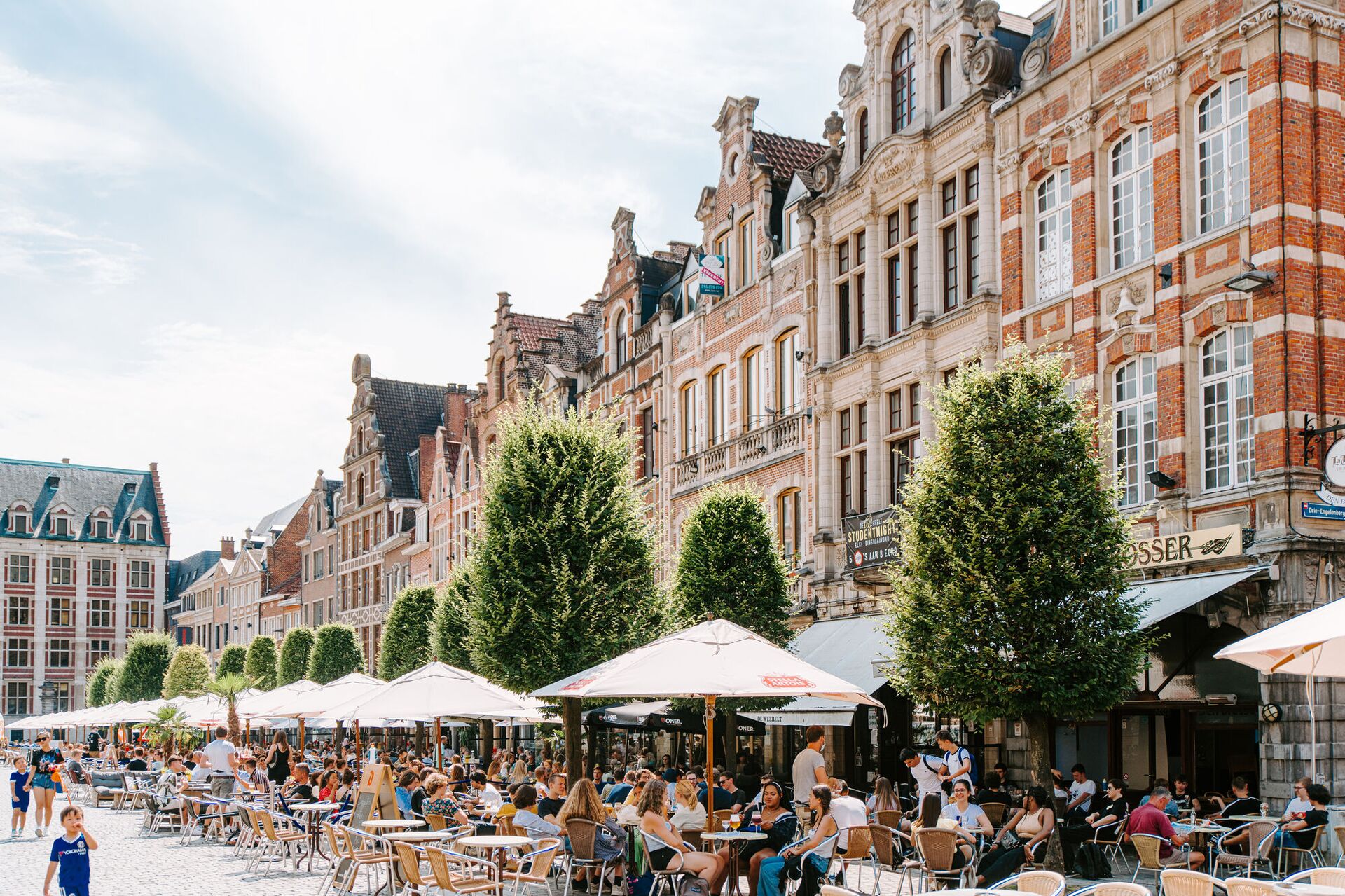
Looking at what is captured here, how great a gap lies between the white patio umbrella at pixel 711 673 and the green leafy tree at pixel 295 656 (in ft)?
142

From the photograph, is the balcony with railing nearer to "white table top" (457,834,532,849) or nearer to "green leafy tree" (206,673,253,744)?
"green leafy tree" (206,673,253,744)

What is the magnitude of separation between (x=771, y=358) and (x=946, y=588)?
513 inches

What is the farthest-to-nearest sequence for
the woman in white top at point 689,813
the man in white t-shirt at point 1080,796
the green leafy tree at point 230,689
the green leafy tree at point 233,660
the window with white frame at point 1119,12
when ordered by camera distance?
the green leafy tree at point 233,660
the green leafy tree at point 230,689
the window with white frame at point 1119,12
the man in white t-shirt at point 1080,796
the woman in white top at point 689,813

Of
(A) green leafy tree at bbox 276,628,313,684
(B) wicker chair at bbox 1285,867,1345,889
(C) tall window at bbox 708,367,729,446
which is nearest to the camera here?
(B) wicker chair at bbox 1285,867,1345,889

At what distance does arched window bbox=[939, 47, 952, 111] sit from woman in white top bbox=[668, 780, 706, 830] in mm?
14728

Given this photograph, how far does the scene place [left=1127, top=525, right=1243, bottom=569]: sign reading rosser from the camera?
1739cm

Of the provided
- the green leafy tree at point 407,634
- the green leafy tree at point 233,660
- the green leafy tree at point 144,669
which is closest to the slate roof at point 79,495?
the green leafy tree at point 144,669

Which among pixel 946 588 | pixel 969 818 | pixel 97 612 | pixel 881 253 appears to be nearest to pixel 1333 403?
pixel 946 588

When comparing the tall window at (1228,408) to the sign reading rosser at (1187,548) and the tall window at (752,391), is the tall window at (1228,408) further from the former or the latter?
the tall window at (752,391)

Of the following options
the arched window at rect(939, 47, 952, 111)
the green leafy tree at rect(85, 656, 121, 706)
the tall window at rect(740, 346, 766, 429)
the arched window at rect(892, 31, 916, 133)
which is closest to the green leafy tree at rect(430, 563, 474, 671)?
the tall window at rect(740, 346, 766, 429)

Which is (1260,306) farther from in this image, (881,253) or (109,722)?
(109,722)

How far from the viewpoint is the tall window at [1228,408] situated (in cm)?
1772

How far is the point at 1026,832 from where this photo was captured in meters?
14.0

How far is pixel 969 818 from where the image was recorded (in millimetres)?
14922
